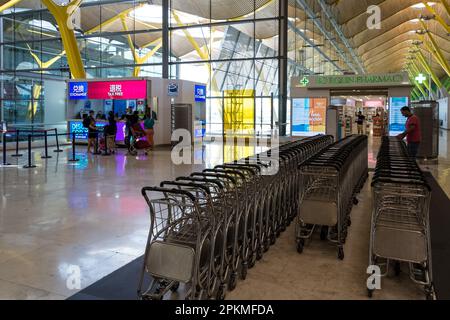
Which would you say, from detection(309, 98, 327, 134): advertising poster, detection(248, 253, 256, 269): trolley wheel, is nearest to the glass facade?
detection(309, 98, 327, 134): advertising poster

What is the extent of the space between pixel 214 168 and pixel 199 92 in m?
16.2

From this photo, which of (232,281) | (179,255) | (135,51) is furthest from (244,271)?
(135,51)

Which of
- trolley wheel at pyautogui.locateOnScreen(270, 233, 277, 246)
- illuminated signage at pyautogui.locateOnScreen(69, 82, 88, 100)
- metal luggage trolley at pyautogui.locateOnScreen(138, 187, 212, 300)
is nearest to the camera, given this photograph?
metal luggage trolley at pyautogui.locateOnScreen(138, 187, 212, 300)

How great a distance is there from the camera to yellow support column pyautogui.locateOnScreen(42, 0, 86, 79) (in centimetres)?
1891

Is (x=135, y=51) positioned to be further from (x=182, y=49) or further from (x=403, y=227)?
(x=403, y=227)

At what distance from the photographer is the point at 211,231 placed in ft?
10.0

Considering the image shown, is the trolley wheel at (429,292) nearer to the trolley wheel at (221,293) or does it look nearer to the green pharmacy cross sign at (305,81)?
the trolley wheel at (221,293)

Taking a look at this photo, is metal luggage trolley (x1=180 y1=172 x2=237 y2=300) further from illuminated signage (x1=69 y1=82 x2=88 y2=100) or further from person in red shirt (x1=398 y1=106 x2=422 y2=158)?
illuminated signage (x1=69 y1=82 x2=88 y2=100)

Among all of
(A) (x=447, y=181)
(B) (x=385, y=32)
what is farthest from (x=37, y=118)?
(B) (x=385, y=32)

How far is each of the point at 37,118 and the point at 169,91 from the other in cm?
1372

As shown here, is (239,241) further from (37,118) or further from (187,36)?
(37,118)

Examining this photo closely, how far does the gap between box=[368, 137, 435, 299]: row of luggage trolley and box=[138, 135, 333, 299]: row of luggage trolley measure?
1.07 meters

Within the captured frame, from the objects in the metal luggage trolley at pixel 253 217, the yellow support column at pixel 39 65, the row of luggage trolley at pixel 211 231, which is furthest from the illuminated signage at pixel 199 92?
the metal luggage trolley at pixel 253 217

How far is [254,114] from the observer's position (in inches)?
867
